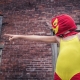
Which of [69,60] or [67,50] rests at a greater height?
[67,50]

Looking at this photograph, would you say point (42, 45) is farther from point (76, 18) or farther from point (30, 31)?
point (76, 18)

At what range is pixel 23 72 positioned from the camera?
5.21 metres

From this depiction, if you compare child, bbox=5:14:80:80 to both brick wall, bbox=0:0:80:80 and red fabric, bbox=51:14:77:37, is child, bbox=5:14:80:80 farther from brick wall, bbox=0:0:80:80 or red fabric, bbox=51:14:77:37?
brick wall, bbox=0:0:80:80

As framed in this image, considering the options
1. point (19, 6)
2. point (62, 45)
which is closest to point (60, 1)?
point (19, 6)

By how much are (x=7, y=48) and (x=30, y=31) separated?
73 centimetres

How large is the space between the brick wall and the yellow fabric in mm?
2637

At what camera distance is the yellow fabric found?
2.56 m

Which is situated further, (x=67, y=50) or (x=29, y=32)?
(x=29, y=32)

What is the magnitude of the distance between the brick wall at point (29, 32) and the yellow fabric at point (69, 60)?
264 cm

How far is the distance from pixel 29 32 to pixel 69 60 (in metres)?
3.06

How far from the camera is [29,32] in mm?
5539

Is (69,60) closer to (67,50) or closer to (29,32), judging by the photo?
(67,50)

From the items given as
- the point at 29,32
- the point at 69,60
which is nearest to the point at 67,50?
the point at 69,60

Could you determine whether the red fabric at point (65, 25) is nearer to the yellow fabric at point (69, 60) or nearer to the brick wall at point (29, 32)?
the yellow fabric at point (69, 60)
